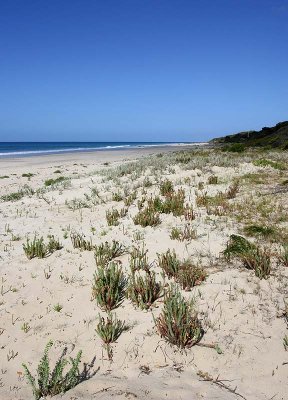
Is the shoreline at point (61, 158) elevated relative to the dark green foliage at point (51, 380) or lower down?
elevated

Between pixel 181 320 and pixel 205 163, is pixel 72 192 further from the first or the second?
pixel 181 320

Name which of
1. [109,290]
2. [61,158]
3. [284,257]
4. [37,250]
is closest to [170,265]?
[109,290]

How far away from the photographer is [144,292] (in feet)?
15.9

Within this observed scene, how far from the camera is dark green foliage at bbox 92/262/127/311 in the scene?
4.80 metres

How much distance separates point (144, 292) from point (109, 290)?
1.67ft

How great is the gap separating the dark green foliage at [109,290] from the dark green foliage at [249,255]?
2082 millimetres

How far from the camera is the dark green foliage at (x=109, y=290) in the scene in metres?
4.80

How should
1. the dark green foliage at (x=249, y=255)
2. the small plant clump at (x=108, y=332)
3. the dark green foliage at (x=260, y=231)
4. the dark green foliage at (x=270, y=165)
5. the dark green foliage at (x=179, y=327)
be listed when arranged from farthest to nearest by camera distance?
1. the dark green foliage at (x=270, y=165)
2. the dark green foliage at (x=260, y=231)
3. the dark green foliage at (x=249, y=255)
4. the small plant clump at (x=108, y=332)
5. the dark green foliage at (x=179, y=327)

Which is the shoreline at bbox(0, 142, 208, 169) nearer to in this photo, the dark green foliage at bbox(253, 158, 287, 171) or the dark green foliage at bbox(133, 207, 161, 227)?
the dark green foliage at bbox(253, 158, 287, 171)

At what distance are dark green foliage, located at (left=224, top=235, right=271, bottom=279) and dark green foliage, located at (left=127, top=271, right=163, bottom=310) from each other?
163cm

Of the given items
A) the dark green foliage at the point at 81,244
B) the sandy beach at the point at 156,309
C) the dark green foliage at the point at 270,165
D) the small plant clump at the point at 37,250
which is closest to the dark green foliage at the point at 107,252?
the sandy beach at the point at 156,309

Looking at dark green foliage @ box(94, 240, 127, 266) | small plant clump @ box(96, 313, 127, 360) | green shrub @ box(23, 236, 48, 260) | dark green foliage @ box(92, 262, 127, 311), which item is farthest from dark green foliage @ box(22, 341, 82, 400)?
green shrub @ box(23, 236, 48, 260)

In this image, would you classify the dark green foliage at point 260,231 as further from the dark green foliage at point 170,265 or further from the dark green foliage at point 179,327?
the dark green foliage at point 179,327

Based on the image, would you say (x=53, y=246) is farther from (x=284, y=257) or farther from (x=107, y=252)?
(x=284, y=257)
